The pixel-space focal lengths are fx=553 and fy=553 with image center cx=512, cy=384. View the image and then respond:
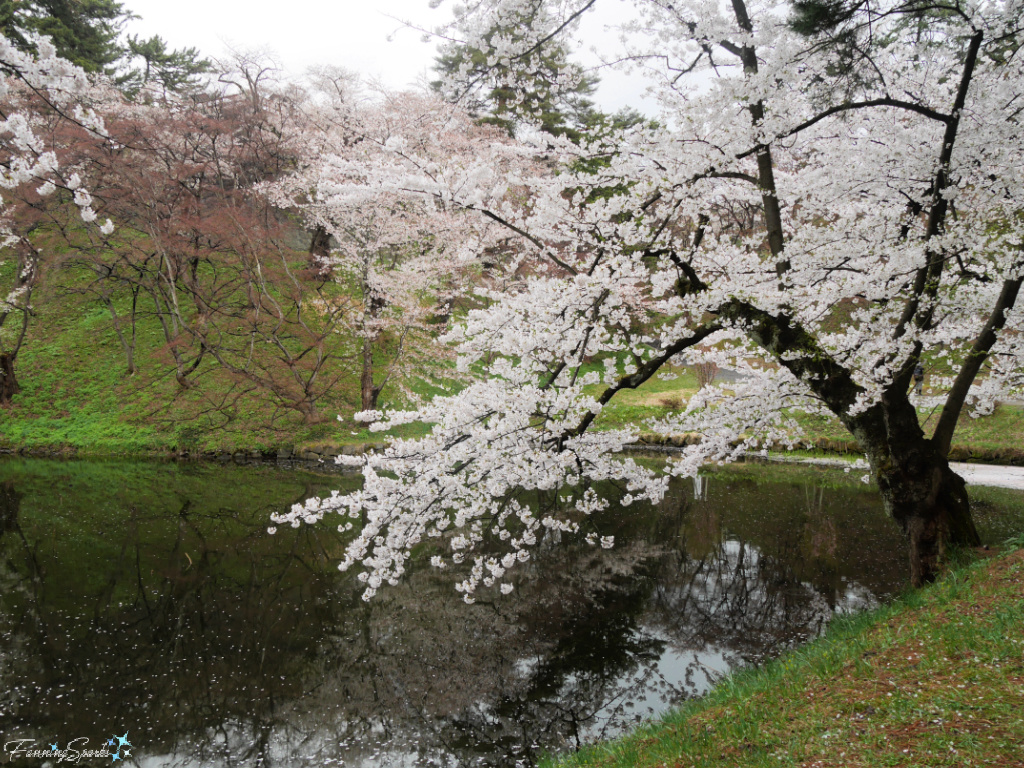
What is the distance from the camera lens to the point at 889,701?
2.96 meters

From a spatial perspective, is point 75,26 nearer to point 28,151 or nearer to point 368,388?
point 368,388

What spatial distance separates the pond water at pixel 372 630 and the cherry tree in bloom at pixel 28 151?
4.27 m

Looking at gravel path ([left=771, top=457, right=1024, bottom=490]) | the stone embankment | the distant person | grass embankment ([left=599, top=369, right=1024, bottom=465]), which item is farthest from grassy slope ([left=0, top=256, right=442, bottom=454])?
the distant person

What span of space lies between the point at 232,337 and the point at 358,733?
17.8 metres

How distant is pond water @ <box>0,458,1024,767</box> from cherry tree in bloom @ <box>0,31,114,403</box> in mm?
4271

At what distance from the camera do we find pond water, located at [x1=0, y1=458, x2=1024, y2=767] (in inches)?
182

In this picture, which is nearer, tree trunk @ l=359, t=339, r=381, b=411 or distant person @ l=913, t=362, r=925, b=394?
distant person @ l=913, t=362, r=925, b=394

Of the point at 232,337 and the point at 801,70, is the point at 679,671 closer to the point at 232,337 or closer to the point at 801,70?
the point at 801,70

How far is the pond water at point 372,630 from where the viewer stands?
15.1 feet

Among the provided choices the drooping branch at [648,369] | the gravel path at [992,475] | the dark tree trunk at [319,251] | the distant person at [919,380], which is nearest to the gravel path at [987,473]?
the gravel path at [992,475]

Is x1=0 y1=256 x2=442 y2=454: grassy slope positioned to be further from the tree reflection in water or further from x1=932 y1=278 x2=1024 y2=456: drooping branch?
x1=932 y1=278 x2=1024 y2=456: drooping branch

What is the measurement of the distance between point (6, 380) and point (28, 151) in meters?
17.2

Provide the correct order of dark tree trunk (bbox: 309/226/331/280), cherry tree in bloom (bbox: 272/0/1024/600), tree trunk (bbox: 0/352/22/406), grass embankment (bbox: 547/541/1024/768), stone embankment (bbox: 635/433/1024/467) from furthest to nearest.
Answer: dark tree trunk (bbox: 309/226/331/280)
tree trunk (bbox: 0/352/22/406)
stone embankment (bbox: 635/433/1024/467)
cherry tree in bloom (bbox: 272/0/1024/600)
grass embankment (bbox: 547/541/1024/768)

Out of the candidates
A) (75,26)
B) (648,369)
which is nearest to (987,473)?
(648,369)
